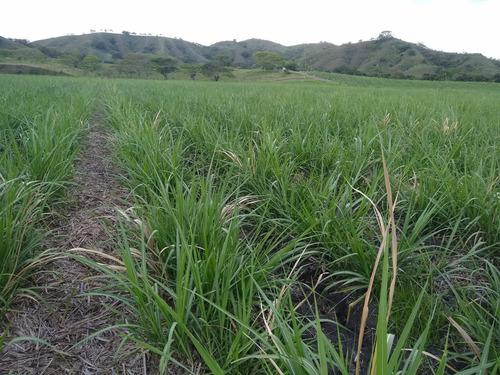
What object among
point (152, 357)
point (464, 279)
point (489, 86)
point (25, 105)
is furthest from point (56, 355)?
point (489, 86)

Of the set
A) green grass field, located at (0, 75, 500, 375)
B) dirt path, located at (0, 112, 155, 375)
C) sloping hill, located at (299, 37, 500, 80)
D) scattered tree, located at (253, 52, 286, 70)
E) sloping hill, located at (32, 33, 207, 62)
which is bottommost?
A: dirt path, located at (0, 112, 155, 375)

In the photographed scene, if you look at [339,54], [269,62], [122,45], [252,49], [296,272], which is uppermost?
[252,49]

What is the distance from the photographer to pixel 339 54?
8488 cm

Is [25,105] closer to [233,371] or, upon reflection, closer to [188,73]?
[233,371]

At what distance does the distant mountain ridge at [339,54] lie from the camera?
55966 mm

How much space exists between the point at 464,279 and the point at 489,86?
118 ft

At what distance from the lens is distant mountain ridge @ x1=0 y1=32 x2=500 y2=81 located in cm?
5597

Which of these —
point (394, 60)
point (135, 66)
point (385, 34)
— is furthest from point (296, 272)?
point (385, 34)

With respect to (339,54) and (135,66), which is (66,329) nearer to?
(135,66)

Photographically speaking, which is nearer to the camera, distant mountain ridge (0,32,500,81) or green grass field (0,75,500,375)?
green grass field (0,75,500,375)

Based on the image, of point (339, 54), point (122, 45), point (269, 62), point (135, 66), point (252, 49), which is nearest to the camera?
point (135, 66)

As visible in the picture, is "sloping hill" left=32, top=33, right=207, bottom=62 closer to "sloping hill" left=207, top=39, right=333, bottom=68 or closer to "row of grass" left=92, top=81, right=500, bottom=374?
"sloping hill" left=207, top=39, right=333, bottom=68

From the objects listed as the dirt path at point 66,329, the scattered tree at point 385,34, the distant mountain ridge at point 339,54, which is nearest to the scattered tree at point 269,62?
the distant mountain ridge at point 339,54

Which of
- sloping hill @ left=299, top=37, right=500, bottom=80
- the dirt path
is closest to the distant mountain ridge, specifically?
sloping hill @ left=299, top=37, right=500, bottom=80
